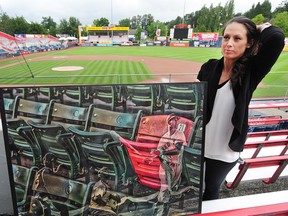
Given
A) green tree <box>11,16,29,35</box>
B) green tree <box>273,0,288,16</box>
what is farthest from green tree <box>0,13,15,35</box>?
green tree <box>273,0,288,16</box>

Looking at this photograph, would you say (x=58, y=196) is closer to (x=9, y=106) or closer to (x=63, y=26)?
(x=9, y=106)

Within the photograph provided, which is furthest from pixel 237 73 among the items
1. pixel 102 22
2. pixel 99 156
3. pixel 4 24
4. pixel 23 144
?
pixel 102 22

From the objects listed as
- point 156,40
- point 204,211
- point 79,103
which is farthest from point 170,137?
point 156,40

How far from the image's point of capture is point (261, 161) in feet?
6.19

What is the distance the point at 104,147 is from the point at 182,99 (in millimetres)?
381

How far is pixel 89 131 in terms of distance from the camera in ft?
2.66

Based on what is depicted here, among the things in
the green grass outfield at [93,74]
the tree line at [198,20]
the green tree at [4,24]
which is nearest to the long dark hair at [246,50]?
the green tree at [4,24]

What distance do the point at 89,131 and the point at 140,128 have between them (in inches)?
8.2

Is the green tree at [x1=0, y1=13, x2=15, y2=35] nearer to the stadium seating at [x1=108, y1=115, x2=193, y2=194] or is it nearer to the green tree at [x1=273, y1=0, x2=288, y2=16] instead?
the stadium seating at [x1=108, y1=115, x2=193, y2=194]

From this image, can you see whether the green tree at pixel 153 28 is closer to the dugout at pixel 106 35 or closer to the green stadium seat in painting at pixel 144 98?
the dugout at pixel 106 35

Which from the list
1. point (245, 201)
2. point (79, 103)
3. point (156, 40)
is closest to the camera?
point (79, 103)

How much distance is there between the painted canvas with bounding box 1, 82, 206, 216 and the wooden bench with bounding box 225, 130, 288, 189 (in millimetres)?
827

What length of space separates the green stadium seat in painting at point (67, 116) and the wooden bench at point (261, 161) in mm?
1209

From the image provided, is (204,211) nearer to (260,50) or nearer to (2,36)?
(260,50)
